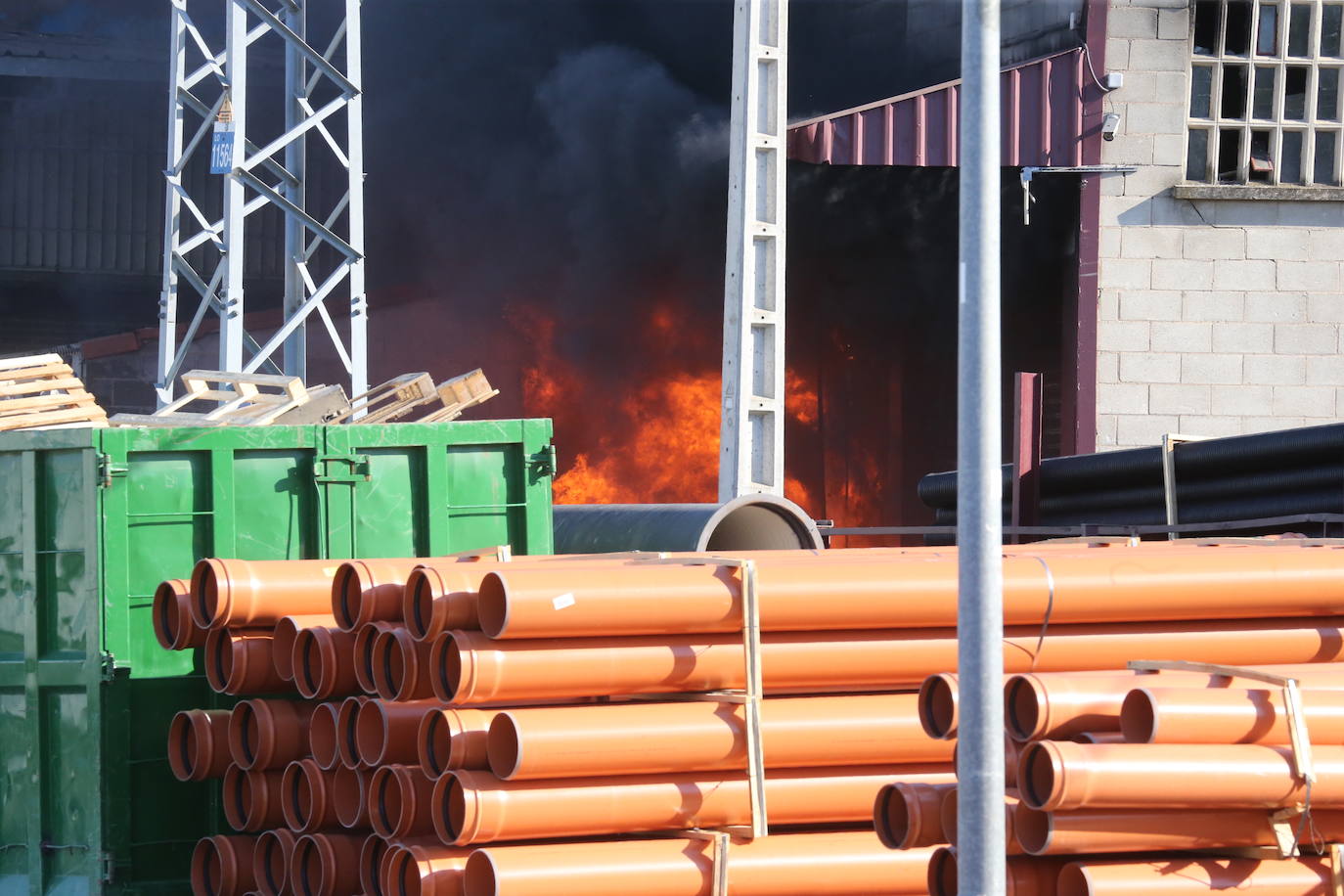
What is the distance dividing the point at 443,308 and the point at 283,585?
16.1m

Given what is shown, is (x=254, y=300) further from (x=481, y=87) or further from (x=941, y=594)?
(x=941, y=594)

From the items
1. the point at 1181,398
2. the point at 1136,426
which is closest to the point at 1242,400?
the point at 1181,398

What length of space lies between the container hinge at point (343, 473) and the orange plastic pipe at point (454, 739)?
219 cm

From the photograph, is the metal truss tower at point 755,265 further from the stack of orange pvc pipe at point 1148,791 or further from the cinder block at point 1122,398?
the stack of orange pvc pipe at point 1148,791

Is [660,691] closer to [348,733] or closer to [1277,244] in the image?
[348,733]

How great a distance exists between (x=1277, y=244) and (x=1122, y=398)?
237 cm

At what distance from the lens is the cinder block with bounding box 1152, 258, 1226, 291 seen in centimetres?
1848

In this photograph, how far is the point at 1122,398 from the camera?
1850 cm

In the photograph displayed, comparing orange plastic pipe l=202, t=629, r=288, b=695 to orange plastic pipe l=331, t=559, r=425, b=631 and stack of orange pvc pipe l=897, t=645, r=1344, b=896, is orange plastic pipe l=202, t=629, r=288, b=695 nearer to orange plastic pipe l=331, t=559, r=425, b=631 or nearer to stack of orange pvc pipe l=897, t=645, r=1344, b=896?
orange plastic pipe l=331, t=559, r=425, b=631

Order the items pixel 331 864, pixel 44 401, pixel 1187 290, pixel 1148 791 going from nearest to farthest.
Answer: pixel 1148 791, pixel 331 864, pixel 44 401, pixel 1187 290

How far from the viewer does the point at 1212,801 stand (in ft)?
19.6

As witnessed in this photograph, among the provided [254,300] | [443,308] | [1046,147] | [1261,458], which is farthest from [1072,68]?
[254,300]

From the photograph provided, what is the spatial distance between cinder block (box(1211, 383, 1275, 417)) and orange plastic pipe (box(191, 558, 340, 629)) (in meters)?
12.7

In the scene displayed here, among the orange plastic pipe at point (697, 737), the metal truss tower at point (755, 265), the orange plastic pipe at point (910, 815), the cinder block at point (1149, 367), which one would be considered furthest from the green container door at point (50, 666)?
the cinder block at point (1149, 367)
